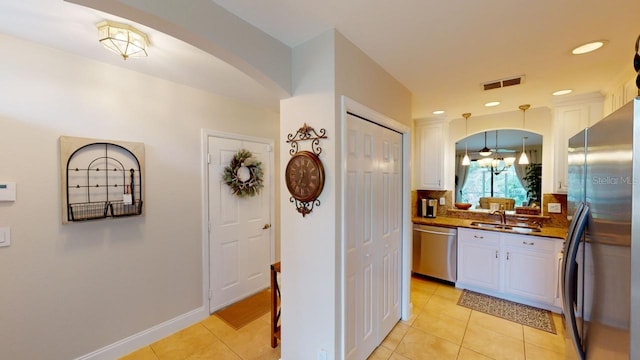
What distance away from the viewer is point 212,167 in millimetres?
2709

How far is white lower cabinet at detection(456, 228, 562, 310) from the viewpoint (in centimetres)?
269

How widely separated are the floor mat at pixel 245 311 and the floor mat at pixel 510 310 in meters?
2.32

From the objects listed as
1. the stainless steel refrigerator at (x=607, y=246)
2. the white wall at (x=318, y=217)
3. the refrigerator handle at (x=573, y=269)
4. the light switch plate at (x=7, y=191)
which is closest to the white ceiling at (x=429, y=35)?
the white wall at (x=318, y=217)

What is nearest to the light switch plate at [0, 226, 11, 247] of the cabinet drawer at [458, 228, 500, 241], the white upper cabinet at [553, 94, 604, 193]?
the cabinet drawer at [458, 228, 500, 241]

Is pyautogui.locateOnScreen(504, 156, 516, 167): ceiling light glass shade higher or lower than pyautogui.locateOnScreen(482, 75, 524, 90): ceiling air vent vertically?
lower

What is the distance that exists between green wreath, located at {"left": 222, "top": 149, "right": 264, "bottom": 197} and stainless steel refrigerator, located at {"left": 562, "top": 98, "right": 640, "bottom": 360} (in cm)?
273

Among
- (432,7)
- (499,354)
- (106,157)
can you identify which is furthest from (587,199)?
(106,157)

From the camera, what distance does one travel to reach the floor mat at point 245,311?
2.56 metres

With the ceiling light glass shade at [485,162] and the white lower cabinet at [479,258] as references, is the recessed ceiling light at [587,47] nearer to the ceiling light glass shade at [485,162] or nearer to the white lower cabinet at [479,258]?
the white lower cabinet at [479,258]

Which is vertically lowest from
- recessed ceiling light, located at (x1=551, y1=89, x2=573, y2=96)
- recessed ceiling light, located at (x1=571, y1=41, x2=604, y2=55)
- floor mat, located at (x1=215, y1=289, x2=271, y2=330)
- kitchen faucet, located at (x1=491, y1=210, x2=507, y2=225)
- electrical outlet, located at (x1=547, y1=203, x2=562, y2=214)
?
floor mat, located at (x1=215, y1=289, x2=271, y2=330)

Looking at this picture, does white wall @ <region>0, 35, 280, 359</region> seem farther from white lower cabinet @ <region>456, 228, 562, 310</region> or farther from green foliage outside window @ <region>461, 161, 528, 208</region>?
green foliage outside window @ <region>461, 161, 528, 208</region>

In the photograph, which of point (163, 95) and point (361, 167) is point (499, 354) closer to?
point (361, 167)

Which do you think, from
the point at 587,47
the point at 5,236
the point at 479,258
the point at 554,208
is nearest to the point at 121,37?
the point at 5,236

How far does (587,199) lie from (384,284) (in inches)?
60.8
